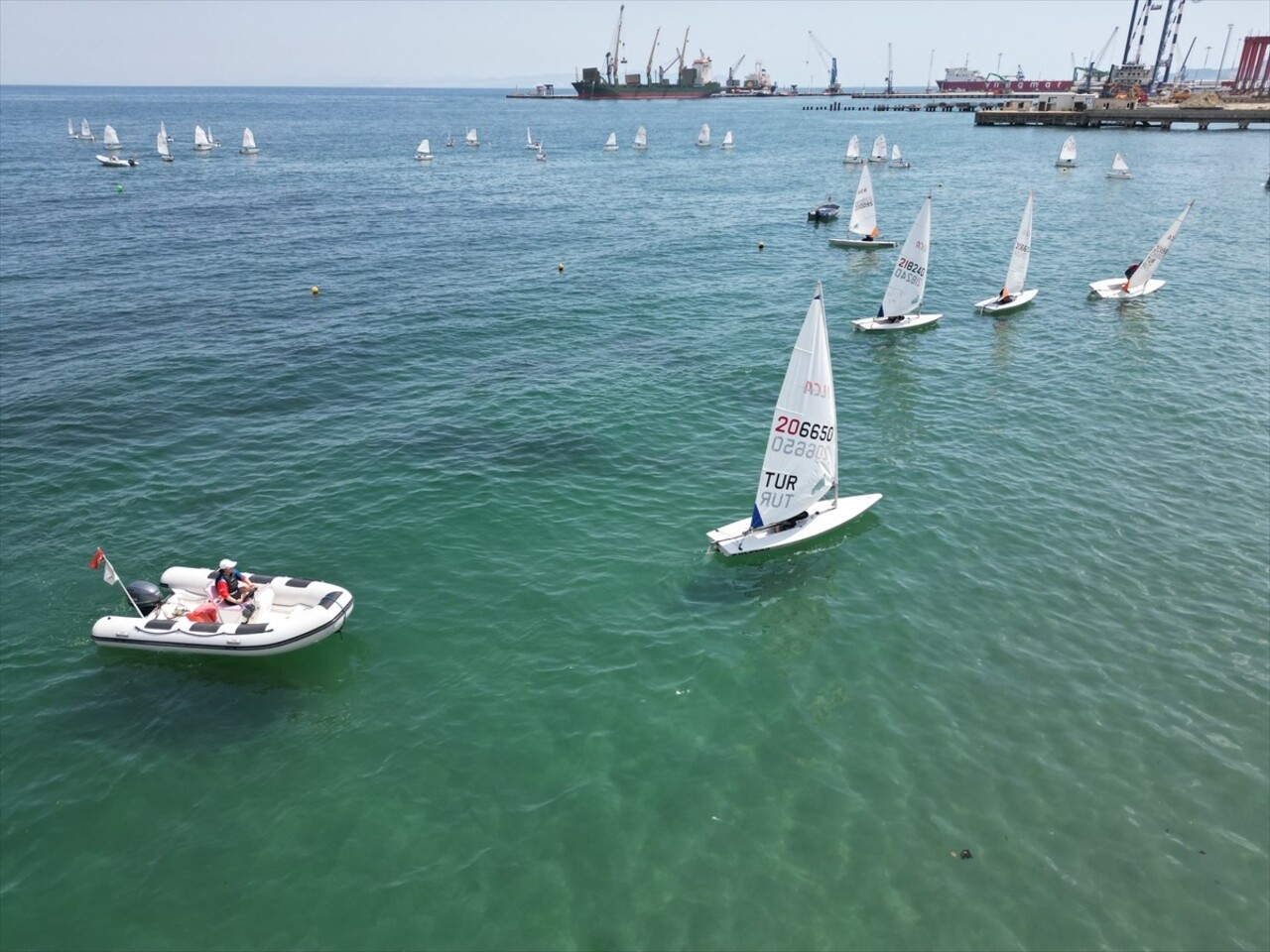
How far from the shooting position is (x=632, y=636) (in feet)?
79.7

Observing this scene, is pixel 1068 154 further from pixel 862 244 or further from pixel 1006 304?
pixel 1006 304

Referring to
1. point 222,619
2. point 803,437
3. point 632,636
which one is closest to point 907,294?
point 803,437

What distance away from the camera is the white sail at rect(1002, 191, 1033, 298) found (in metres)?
52.0

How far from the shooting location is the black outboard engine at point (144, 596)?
2411 centimetres

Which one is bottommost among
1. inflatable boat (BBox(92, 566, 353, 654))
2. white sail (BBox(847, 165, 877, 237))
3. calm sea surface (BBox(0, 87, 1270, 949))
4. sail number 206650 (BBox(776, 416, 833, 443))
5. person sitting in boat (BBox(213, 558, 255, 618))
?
calm sea surface (BBox(0, 87, 1270, 949))

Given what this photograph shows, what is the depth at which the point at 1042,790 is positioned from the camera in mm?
18625

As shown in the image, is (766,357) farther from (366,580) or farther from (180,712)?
(180,712)

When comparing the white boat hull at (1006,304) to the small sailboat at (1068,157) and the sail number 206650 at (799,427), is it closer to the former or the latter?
the sail number 206650 at (799,427)

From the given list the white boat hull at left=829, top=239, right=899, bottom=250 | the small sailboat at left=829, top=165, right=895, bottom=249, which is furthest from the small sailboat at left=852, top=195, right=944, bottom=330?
the small sailboat at left=829, top=165, right=895, bottom=249

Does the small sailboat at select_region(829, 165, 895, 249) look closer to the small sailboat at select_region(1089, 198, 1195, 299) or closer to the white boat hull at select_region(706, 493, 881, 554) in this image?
the small sailboat at select_region(1089, 198, 1195, 299)

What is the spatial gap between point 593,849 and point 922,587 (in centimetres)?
1493

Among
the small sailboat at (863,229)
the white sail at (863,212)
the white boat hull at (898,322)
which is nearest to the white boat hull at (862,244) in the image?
the small sailboat at (863,229)

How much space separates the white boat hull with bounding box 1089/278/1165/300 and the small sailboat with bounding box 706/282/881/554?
133 feet

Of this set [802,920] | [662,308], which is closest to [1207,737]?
[802,920]
